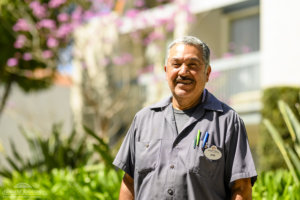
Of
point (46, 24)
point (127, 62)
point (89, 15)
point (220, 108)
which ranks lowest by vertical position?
point (220, 108)

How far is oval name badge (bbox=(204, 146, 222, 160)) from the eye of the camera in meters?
2.06

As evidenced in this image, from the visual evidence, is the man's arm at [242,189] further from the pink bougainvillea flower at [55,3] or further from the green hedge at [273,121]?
the pink bougainvillea flower at [55,3]

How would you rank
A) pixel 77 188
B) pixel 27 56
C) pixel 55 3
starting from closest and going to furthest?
pixel 77 188
pixel 55 3
pixel 27 56

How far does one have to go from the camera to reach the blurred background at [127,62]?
7.43m

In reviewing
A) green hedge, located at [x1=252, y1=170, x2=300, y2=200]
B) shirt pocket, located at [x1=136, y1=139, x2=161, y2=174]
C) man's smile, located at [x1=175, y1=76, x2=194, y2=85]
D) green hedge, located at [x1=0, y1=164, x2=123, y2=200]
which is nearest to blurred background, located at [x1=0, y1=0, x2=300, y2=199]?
green hedge, located at [x1=0, y1=164, x2=123, y2=200]

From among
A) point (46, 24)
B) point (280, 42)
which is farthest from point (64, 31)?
point (280, 42)

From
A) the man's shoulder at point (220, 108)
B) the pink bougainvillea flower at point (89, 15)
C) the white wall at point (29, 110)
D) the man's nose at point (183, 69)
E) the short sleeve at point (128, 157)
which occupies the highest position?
the pink bougainvillea flower at point (89, 15)

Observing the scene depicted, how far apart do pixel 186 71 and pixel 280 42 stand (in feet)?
31.3

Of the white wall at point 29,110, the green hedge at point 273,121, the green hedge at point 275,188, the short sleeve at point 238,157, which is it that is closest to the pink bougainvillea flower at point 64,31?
A: the white wall at point 29,110

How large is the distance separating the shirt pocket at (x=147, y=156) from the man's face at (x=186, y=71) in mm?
259

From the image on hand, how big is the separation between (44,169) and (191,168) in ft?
15.3

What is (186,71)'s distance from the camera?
2135mm

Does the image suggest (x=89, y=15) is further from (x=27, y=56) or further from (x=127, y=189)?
(x=127, y=189)

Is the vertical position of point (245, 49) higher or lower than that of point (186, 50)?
higher
